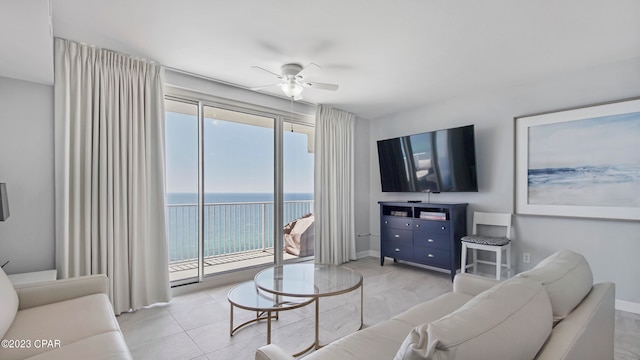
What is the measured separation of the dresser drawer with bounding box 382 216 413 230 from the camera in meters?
4.15

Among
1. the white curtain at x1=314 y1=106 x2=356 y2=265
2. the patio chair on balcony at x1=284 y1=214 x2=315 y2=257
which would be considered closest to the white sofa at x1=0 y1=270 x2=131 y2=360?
the patio chair on balcony at x1=284 y1=214 x2=315 y2=257

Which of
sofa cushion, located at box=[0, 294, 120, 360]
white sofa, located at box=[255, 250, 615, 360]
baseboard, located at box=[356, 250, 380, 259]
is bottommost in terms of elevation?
baseboard, located at box=[356, 250, 380, 259]

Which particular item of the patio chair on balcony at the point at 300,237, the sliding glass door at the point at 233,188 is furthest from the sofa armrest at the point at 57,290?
the patio chair on balcony at the point at 300,237

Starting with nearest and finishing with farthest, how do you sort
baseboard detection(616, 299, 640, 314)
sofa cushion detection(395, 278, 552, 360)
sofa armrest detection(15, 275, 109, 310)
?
1. sofa cushion detection(395, 278, 552, 360)
2. sofa armrest detection(15, 275, 109, 310)
3. baseboard detection(616, 299, 640, 314)

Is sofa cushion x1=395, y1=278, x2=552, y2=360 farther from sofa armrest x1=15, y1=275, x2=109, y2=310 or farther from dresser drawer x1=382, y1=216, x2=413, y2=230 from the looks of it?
dresser drawer x1=382, y1=216, x2=413, y2=230

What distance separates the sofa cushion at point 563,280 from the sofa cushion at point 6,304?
93.6 inches

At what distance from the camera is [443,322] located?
0.79 metres

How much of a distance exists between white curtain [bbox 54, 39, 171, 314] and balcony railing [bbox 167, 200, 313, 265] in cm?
92

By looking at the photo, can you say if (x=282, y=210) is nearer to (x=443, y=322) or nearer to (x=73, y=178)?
(x=73, y=178)

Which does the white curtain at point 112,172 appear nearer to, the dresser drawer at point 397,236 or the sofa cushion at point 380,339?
the sofa cushion at point 380,339

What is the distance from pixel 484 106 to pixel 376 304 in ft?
9.30

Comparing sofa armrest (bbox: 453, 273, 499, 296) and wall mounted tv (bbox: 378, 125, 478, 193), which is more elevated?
wall mounted tv (bbox: 378, 125, 478, 193)

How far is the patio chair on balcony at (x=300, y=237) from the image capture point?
4.50 m

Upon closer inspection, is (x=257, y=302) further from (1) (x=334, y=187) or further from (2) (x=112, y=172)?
(1) (x=334, y=187)
